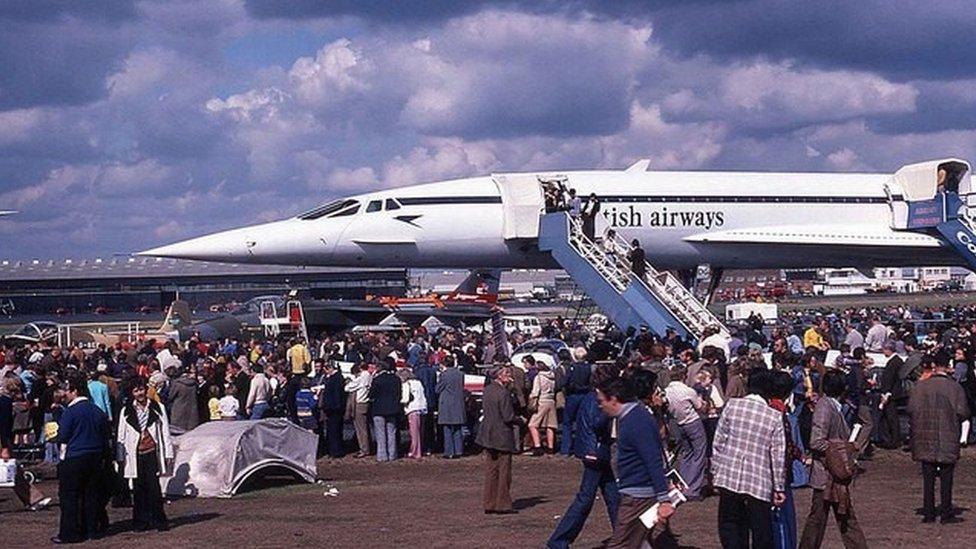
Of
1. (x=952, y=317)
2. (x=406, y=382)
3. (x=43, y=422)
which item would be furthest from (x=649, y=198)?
(x=43, y=422)

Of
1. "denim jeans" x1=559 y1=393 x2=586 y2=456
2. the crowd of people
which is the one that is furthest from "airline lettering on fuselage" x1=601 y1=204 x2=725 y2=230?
"denim jeans" x1=559 y1=393 x2=586 y2=456

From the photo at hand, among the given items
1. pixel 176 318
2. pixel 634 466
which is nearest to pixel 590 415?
pixel 634 466

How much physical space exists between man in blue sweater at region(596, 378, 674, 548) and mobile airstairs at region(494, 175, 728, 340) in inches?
613

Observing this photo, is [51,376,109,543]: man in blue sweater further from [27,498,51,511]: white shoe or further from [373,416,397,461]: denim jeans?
[373,416,397,461]: denim jeans

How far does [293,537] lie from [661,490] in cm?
445

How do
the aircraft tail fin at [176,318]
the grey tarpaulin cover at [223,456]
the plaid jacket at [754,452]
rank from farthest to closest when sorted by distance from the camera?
the aircraft tail fin at [176,318], the grey tarpaulin cover at [223,456], the plaid jacket at [754,452]

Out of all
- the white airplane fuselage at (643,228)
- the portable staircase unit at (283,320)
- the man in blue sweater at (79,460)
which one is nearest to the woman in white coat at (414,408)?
the man in blue sweater at (79,460)

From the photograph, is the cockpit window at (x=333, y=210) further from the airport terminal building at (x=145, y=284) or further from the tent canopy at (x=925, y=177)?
the airport terminal building at (x=145, y=284)

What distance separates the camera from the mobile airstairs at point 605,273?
24.5 metres

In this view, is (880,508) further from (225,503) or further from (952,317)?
(952,317)

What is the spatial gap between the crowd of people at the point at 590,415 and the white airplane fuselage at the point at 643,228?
3527mm

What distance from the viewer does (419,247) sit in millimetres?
28844

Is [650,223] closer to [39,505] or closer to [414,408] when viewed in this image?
[414,408]

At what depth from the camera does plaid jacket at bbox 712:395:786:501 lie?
8023 mm
